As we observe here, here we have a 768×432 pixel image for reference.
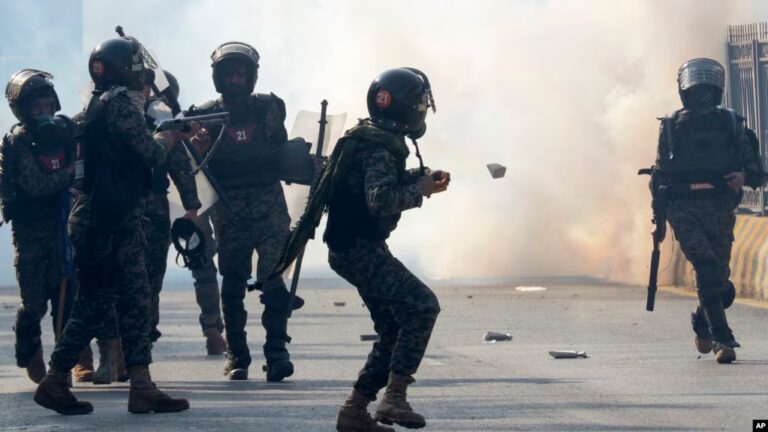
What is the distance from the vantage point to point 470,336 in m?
14.0

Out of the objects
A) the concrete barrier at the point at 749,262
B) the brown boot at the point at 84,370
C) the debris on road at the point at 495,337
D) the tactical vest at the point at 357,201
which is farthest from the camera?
the concrete barrier at the point at 749,262

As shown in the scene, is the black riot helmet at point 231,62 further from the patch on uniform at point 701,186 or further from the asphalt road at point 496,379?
the patch on uniform at point 701,186

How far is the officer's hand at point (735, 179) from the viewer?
1177 centimetres

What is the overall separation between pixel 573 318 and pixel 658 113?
7.72 m

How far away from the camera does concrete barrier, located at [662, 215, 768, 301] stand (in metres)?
17.0

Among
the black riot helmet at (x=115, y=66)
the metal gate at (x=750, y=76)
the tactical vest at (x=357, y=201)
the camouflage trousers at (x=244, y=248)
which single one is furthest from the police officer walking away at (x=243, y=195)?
the metal gate at (x=750, y=76)

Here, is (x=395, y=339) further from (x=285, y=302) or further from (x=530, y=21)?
(x=530, y=21)

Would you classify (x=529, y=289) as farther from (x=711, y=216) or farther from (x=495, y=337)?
(x=711, y=216)

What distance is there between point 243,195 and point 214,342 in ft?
6.93

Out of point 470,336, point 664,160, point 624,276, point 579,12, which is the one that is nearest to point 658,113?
point 624,276

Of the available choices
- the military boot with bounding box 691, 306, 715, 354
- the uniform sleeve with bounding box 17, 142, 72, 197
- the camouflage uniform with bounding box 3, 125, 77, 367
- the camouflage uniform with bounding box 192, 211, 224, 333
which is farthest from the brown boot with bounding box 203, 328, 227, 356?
the military boot with bounding box 691, 306, 715, 354

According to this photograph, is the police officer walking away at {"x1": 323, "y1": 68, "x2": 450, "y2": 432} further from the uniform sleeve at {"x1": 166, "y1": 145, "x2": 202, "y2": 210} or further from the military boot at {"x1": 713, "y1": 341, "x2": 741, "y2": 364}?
the military boot at {"x1": 713, "y1": 341, "x2": 741, "y2": 364}

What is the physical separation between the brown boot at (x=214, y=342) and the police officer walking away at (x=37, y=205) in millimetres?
2233

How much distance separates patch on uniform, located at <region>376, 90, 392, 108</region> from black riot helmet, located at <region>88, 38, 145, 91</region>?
5.48 ft
